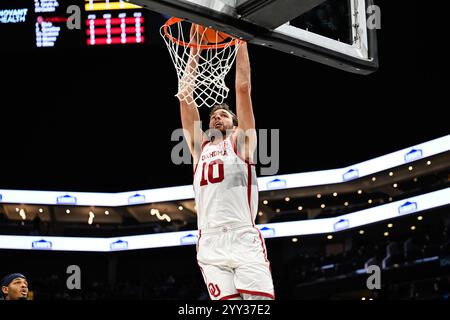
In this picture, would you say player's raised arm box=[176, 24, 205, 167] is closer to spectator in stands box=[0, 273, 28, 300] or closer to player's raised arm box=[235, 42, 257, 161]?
player's raised arm box=[235, 42, 257, 161]

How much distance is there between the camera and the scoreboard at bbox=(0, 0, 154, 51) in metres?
12.3

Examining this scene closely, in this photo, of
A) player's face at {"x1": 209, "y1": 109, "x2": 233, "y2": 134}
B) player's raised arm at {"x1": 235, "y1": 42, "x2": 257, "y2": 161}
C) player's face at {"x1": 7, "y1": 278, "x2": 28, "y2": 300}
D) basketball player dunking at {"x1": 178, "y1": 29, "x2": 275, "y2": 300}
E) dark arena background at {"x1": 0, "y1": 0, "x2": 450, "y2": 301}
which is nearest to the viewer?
basketball player dunking at {"x1": 178, "y1": 29, "x2": 275, "y2": 300}

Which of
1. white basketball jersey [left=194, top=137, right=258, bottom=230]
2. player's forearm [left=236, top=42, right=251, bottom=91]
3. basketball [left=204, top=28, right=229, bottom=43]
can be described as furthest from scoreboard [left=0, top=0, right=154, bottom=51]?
white basketball jersey [left=194, top=137, right=258, bottom=230]

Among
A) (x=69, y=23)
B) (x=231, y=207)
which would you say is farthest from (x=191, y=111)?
(x=69, y=23)

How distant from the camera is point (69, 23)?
1244 centimetres

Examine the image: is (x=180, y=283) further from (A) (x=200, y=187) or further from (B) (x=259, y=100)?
(A) (x=200, y=187)

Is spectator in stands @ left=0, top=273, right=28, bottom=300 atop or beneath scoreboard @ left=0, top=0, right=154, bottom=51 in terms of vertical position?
beneath

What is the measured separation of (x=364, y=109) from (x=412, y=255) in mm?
3919

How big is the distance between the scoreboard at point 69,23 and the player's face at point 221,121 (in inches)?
305

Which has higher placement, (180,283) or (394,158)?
(394,158)

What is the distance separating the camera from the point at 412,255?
16562 mm
